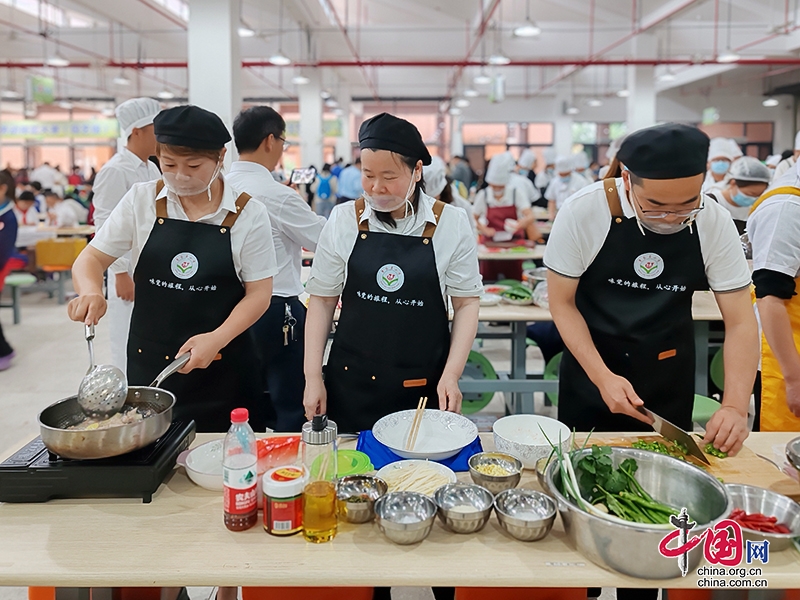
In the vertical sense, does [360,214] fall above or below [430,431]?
above

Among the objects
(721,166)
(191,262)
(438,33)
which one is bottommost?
(191,262)

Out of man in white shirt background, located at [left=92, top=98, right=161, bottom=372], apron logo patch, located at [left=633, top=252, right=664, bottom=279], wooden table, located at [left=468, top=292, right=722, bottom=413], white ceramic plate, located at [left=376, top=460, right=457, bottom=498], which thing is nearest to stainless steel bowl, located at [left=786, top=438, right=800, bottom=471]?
apron logo patch, located at [left=633, top=252, right=664, bottom=279]

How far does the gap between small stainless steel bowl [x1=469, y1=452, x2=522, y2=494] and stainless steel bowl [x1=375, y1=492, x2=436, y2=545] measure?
171 millimetres

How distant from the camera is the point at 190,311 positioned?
85.0 inches

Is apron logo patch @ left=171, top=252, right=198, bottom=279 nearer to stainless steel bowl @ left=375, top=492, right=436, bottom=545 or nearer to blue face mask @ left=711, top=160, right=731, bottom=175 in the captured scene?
stainless steel bowl @ left=375, top=492, right=436, bottom=545

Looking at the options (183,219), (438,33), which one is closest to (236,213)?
(183,219)

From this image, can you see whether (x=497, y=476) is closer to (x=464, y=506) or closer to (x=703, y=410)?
(x=464, y=506)

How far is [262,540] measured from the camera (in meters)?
1.40

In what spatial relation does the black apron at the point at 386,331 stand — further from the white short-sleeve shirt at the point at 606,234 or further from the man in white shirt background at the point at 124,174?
the man in white shirt background at the point at 124,174

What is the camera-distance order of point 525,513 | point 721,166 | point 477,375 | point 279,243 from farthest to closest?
point 721,166 < point 477,375 < point 279,243 < point 525,513

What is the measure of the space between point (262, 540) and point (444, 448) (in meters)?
0.61

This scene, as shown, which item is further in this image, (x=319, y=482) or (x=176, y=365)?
(x=176, y=365)

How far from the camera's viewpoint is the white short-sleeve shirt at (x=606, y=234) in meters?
1.94

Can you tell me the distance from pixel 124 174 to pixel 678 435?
2.97m
